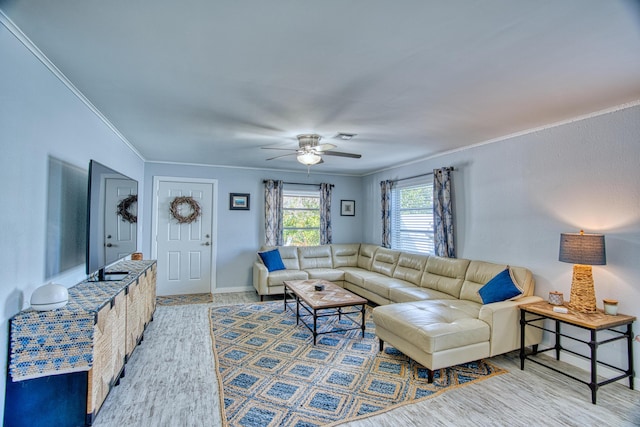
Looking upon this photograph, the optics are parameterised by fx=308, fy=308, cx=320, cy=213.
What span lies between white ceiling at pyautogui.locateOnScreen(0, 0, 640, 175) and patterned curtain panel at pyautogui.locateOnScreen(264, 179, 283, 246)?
8.70ft

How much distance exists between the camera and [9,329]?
1.68m

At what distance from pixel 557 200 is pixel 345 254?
3721 millimetres

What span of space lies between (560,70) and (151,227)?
5696 millimetres

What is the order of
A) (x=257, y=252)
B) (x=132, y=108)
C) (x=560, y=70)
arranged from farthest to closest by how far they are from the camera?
(x=257, y=252), (x=132, y=108), (x=560, y=70)

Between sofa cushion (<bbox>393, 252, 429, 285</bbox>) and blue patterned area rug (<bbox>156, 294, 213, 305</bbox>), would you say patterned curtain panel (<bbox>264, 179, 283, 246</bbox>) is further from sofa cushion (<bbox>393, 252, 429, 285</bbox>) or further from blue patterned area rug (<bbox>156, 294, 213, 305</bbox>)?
sofa cushion (<bbox>393, 252, 429, 285</bbox>)

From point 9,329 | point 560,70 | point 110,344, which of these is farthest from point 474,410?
point 9,329

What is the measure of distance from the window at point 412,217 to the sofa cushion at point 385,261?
0.32 meters

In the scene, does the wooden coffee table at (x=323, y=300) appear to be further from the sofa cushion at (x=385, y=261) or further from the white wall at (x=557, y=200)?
the white wall at (x=557, y=200)

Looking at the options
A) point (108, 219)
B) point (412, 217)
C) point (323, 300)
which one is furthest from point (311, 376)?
point (412, 217)

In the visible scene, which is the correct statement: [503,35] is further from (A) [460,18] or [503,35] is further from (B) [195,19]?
(B) [195,19]

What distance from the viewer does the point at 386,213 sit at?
5.77 metres

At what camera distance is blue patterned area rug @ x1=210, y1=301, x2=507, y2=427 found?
7.30 feet

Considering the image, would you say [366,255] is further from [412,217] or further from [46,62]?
[46,62]

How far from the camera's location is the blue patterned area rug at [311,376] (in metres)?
2.23
